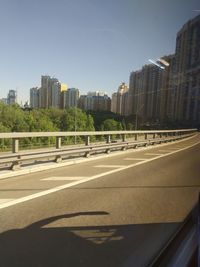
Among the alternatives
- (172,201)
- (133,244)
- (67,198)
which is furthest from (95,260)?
(172,201)

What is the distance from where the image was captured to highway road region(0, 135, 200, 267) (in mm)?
4012

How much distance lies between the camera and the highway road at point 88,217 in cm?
401

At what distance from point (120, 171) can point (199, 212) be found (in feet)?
23.0

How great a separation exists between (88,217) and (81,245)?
138 cm

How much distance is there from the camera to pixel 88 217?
5766mm

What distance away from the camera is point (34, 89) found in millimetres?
59844

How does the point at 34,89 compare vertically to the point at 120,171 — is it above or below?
above

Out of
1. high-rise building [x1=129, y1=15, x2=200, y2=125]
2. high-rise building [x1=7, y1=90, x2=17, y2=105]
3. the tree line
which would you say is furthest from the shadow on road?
high-rise building [x1=7, y1=90, x2=17, y2=105]

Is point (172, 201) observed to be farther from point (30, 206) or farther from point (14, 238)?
point (14, 238)

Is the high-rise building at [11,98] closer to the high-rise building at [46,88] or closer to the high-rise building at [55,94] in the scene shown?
the high-rise building at [46,88]

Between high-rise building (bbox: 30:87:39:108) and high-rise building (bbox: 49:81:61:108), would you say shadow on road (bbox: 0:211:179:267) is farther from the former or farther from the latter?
high-rise building (bbox: 30:87:39:108)

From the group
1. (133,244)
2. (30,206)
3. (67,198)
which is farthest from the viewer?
(67,198)

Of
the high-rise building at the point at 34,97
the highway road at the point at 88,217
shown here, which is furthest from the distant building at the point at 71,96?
the highway road at the point at 88,217

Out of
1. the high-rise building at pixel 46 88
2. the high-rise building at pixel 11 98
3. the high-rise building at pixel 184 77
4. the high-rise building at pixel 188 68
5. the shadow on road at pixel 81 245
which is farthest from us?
the high-rise building at pixel 11 98
